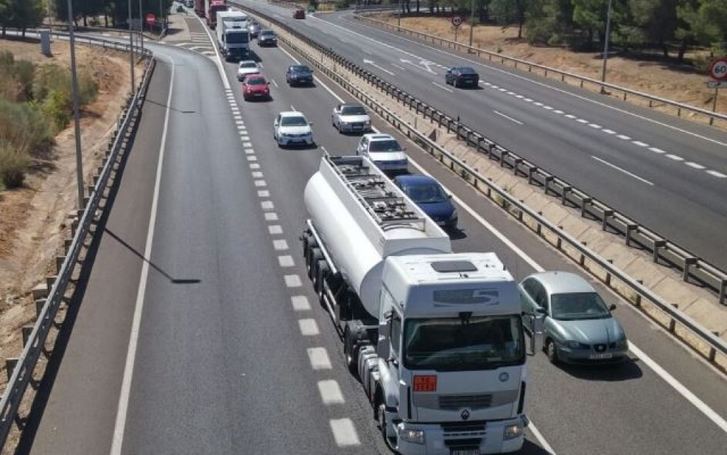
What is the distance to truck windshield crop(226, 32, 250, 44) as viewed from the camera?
260 feet

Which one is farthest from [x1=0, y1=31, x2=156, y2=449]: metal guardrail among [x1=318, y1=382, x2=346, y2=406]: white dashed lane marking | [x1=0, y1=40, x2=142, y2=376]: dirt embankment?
[x1=318, y1=382, x2=346, y2=406]: white dashed lane marking

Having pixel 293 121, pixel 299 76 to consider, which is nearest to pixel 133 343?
pixel 293 121

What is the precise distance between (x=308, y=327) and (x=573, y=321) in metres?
5.69

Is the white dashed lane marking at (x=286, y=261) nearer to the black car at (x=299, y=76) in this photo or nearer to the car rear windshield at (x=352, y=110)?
the car rear windshield at (x=352, y=110)

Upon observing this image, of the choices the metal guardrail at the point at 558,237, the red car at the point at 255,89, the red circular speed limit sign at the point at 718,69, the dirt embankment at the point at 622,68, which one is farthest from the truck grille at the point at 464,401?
the red car at the point at 255,89

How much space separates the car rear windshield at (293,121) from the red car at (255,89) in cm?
1478

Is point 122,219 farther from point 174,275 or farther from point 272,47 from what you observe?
point 272,47

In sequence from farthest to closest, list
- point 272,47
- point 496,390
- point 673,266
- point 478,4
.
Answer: point 478,4, point 272,47, point 673,266, point 496,390

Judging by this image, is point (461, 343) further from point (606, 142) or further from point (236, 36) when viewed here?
point (236, 36)

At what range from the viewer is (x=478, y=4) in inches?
4429

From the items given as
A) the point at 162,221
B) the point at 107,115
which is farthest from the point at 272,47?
the point at 162,221

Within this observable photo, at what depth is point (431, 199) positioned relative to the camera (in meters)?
27.9

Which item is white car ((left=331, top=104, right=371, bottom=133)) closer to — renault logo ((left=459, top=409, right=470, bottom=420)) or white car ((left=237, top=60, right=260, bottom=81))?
white car ((left=237, top=60, right=260, bottom=81))

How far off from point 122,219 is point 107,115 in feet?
94.1
